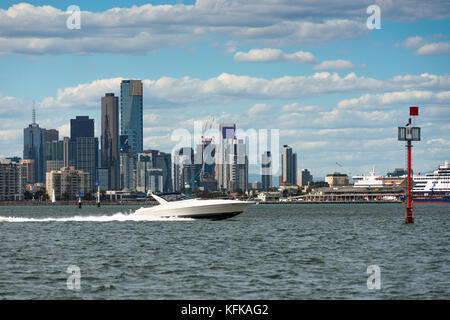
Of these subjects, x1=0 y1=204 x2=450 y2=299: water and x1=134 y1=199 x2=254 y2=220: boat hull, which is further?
x1=134 y1=199 x2=254 y2=220: boat hull

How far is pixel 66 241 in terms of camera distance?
64125 mm

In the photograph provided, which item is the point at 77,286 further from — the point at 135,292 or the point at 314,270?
the point at 314,270

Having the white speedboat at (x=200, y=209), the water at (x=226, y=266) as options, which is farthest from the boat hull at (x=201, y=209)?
the water at (x=226, y=266)

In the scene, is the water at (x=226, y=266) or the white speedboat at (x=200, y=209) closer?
the water at (x=226, y=266)

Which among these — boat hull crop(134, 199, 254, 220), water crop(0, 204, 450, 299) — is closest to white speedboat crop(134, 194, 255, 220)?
boat hull crop(134, 199, 254, 220)

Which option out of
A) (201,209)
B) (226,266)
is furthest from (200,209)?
(226,266)

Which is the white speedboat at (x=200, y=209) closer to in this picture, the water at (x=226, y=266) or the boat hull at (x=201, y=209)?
the boat hull at (x=201, y=209)

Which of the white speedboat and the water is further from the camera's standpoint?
the white speedboat

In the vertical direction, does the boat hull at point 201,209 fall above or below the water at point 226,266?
above

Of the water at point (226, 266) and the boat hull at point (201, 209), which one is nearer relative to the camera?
the water at point (226, 266)

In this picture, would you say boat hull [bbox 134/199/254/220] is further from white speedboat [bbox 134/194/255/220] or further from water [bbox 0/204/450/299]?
water [bbox 0/204/450/299]

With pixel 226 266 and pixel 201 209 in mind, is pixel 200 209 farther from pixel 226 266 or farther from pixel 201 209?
pixel 226 266

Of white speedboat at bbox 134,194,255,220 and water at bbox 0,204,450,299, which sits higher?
white speedboat at bbox 134,194,255,220
